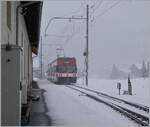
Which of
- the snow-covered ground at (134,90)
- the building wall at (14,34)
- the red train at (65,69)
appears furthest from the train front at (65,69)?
the building wall at (14,34)

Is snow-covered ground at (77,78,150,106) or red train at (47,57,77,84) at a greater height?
red train at (47,57,77,84)

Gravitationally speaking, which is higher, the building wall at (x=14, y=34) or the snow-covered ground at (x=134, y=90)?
the building wall at (x=14, y=34)

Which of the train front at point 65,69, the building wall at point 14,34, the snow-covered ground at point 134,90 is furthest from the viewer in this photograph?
the train front at point 65,69

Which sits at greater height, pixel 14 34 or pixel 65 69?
pixel 14 34

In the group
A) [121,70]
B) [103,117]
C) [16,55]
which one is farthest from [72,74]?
[121,70]

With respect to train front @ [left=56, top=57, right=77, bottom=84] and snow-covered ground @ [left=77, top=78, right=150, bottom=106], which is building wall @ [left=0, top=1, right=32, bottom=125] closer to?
snow-covered ground @ [left=77, top=78, right=150, bottom=106]

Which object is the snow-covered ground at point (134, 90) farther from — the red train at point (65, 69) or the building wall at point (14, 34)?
the building wall at point (14, 34)

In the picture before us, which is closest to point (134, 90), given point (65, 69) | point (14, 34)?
point (65, 69)

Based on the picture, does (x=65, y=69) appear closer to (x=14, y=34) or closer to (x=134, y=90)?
(x=134, y=90)

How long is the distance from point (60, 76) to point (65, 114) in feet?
103

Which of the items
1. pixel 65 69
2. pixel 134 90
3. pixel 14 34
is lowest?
pixel 134 90

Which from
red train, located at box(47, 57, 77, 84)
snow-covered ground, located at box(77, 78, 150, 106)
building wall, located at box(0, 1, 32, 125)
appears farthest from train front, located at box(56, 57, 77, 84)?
building wall, located at box(0, 1, 32, 125)

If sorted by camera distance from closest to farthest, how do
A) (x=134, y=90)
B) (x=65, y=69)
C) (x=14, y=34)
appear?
(x=14, y=34) < (x=134, y=90) < (x=65, y=69)

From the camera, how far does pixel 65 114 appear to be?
52.3ft
